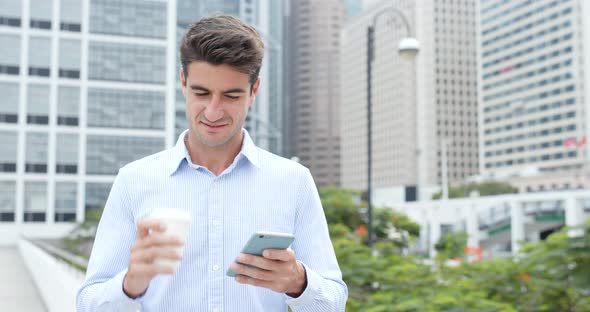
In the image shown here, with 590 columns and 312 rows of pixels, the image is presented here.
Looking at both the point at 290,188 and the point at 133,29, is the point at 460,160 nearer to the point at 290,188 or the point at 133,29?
the point at 133,29

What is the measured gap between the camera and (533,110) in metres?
124

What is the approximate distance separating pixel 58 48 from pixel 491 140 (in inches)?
3993

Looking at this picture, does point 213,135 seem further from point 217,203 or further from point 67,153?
point 67,153

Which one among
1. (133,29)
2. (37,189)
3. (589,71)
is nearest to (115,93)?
(133,29)

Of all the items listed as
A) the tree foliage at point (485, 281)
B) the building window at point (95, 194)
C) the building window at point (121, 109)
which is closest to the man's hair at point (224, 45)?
the tree foliage at point (485, 281)

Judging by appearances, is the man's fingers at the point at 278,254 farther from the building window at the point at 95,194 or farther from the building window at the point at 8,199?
the building window at the point at 8,199

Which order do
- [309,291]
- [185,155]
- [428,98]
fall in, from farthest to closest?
[428,98]
[185,155]
[309,291]

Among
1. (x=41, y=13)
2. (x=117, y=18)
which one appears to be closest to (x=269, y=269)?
(x=117, y=18)

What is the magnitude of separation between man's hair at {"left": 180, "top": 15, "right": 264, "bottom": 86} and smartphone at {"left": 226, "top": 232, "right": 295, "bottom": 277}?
62 cm

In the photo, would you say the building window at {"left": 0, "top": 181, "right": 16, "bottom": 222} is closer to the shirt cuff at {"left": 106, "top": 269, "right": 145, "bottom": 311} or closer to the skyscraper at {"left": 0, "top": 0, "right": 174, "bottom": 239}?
the skyscraper at {"left": 0, "top": 0, "right": 174, "bottom": 239}

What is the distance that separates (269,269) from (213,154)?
58 cm

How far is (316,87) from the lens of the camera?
592 feet

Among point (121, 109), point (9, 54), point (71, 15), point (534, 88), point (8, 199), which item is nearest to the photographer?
point (8, 199)

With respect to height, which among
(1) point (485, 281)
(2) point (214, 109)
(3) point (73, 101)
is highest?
(3) point (73, 101)
